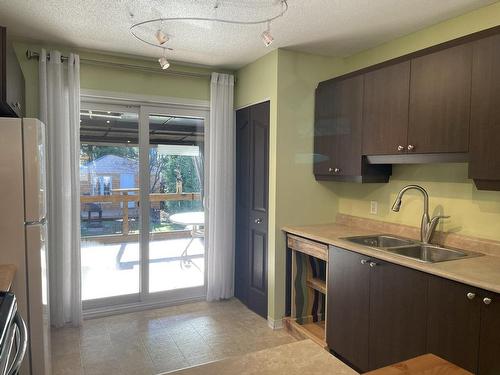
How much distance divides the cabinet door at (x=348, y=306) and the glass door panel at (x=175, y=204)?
5.57 feet

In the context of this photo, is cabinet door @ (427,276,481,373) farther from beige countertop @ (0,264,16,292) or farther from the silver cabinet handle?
beige countertop @ (0,264,16,292)

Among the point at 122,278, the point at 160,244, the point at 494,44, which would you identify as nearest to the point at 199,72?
the point at 160,244

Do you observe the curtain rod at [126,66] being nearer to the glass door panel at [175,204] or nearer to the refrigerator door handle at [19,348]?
the glass door panel at [175,204]

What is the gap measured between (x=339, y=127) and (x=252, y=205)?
45.1 inches

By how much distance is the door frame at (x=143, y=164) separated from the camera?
3.59m

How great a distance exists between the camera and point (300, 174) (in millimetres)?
3420

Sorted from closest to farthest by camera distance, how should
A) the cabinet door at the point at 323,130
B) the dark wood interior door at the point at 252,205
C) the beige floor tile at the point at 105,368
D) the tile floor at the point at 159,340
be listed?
1. the beige floor tile at the point at 105,368
2. the tile floor at the point at 159,340
3. the cabinet door at the point at 323,130
4. the dark wood interior door at the point at 252,205

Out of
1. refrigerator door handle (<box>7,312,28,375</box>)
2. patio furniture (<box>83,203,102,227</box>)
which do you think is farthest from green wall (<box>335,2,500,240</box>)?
refrigerator door handle (<box>7,312,28,375</box>)

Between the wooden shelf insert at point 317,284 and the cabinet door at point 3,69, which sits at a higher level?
the cabinet door at point 3,69

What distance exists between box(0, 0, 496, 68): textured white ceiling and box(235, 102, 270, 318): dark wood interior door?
0.66 meters

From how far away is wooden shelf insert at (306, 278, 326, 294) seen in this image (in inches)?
122

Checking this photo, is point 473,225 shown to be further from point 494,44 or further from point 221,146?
point 221,146

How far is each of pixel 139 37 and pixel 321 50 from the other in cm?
155

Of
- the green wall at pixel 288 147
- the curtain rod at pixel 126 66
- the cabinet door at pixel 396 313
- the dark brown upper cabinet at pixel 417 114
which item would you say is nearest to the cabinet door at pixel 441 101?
the dark brown upper cabinet at pixel 417 114
